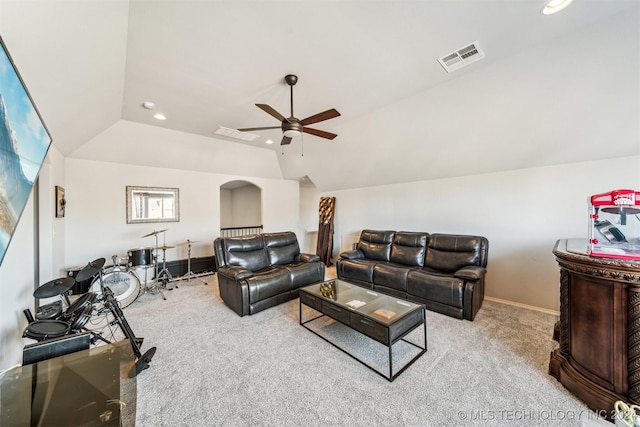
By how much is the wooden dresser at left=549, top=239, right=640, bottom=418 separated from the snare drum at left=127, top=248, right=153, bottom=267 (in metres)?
5.32

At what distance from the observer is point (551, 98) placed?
103 inches

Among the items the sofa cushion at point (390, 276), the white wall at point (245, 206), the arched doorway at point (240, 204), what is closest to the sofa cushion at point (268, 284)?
the sofa cushion at point (390, 276)

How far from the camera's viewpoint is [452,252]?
3.67 metres

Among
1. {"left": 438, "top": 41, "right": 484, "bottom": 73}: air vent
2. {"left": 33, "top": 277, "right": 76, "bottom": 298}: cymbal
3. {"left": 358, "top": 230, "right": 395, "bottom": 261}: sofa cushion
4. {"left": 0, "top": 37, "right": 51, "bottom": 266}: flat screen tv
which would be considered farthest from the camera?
{"left": 358, "top": 230, "right": 395, "bottom": 261}: sofa cushion

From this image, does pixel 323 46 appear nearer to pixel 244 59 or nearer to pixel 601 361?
pixel 244 59

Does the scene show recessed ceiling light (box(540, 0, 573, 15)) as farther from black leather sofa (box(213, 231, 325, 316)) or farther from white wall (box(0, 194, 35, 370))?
white wall (box(0, 194, 35, 370))

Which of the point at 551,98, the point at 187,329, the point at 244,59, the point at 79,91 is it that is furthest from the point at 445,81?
the point at 187,329

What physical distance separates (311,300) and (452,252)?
2.39 metres

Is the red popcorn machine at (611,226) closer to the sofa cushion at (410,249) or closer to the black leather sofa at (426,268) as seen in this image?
the black leather sofa at (426,268)

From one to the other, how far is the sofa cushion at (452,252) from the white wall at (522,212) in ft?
1.69

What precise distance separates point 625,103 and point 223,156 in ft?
19.7

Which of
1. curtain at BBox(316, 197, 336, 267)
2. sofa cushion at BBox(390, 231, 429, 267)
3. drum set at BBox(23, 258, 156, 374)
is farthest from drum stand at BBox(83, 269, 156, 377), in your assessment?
curtain at BBox(316, 197, 336, 267)

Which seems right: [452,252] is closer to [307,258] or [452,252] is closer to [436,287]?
[436,287]

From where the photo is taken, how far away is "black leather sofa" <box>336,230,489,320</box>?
9.85 feet
